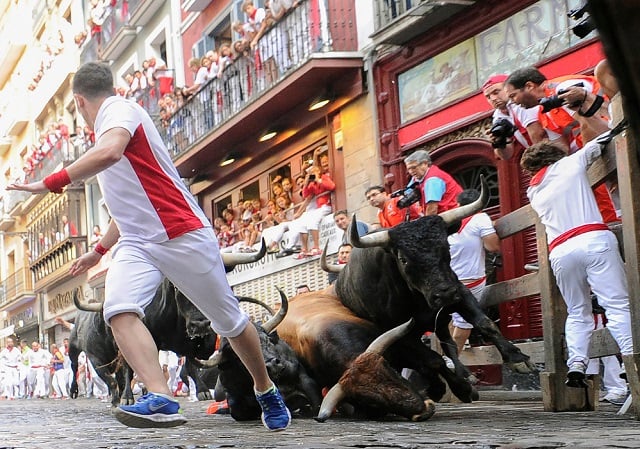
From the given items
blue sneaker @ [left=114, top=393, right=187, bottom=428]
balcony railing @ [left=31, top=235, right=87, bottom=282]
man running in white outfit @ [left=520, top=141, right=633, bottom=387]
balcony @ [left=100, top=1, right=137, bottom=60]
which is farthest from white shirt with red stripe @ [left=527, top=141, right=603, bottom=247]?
balcony railing @ [left=31, top=235, right=87, bottom=282]

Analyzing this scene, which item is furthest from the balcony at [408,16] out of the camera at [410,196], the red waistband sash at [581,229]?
the red waistband sash at [581,229]

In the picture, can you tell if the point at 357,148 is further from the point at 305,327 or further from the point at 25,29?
the point at 25,29

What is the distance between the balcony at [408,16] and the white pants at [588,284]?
30.8 ft

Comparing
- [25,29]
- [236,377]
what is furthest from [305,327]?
[25,29]

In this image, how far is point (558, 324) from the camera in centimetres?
698

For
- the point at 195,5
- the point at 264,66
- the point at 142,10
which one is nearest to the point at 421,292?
the point at 264,66

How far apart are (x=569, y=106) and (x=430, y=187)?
8.99ft

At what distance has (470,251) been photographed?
8.41m

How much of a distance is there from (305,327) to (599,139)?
2251 mm

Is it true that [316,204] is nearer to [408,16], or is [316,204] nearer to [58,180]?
[408,16]

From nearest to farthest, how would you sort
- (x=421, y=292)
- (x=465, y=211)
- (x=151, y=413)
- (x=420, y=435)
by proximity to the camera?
(x=420, y=435)
(x=151, y=413)
(x=421, y=292)
(x=465, y=211)

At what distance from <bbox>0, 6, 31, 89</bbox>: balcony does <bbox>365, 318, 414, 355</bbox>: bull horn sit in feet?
158

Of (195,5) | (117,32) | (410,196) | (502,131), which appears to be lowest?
(410,196)

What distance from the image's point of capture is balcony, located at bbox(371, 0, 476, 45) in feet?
50.8
